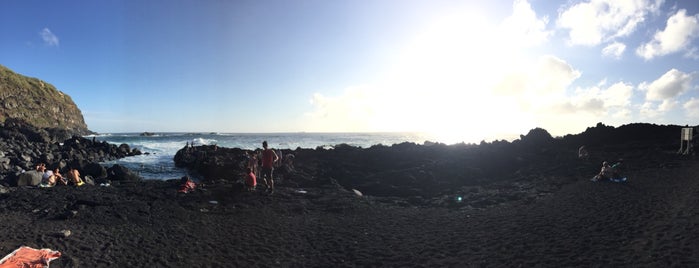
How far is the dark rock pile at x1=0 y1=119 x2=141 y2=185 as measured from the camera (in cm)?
1986

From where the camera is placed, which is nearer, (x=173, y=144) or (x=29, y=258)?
(x=29, y=258)

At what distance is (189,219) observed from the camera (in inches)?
432

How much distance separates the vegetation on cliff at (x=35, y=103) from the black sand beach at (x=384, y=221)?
83.9 meters

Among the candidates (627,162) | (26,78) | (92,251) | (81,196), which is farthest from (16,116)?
(627,162)

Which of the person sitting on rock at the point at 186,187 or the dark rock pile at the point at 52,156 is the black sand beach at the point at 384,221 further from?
the dark rock pile at the point at 52,156

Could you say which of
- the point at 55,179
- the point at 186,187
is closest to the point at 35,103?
the point at 55,179

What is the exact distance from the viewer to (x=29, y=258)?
688 cm

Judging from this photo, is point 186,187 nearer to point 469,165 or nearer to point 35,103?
point 469,165

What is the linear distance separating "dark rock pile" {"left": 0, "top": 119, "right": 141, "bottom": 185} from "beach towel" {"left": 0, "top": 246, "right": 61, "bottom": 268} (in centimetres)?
1066

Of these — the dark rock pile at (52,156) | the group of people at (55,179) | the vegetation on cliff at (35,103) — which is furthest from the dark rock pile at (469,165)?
the vegetation on cliff at (35,103)

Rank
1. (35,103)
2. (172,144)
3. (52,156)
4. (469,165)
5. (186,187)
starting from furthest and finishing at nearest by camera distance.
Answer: (35,103), (172,144), (52,156), (469,165), (186,187)

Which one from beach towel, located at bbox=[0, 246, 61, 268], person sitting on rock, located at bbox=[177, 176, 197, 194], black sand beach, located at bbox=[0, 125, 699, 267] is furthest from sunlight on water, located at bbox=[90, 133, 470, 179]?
beach towel, located at bbox=[0, 246, 61, 268]

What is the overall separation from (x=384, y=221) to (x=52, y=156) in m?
31.2

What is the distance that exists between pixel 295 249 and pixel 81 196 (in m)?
8.37
